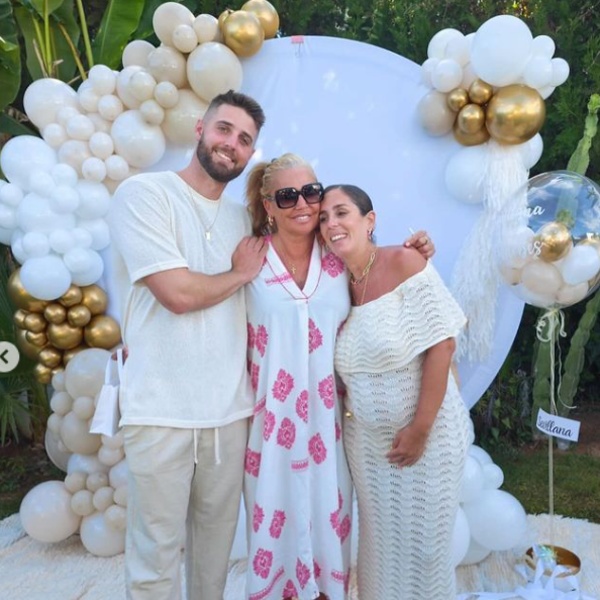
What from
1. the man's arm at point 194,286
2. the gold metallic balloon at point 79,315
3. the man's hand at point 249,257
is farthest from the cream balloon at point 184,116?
the man's arm at point 194,286

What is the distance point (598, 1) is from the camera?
4406 mm

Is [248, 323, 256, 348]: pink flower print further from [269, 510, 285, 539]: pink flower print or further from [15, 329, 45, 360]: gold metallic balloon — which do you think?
[15, 329, 45, 360]: gold metallic balloon

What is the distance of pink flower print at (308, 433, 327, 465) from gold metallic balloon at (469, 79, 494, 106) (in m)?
1.74

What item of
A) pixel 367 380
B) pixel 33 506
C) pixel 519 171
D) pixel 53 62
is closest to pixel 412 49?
pixel 519 171

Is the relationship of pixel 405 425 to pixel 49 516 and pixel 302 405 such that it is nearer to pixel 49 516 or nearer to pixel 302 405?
pixel 302 405

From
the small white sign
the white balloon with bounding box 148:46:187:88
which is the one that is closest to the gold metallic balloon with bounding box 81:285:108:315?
the white balloon with bounding box 148:46:187:88

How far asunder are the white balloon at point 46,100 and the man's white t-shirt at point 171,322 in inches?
59.9

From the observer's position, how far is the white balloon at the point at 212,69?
314cm

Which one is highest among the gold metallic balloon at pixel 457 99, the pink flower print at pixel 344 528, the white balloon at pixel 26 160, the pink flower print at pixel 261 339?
the gold metallic balloon at pixel 457 99

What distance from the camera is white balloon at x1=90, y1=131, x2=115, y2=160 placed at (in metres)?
3.25

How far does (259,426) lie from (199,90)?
5.80ft

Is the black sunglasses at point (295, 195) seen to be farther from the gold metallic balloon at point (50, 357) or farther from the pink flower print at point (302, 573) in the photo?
the gold metallic balloon at point (50, 357)

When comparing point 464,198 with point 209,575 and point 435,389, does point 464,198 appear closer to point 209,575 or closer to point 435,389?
point 435,389

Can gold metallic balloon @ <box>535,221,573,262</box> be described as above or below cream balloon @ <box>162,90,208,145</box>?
below
